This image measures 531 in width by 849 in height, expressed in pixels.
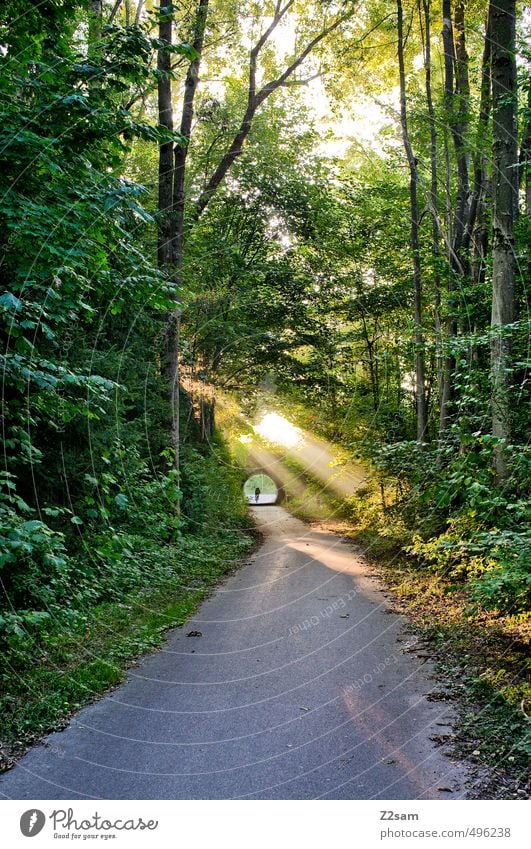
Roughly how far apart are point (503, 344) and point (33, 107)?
19.0 ft

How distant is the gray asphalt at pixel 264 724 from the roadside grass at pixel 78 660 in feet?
0.64

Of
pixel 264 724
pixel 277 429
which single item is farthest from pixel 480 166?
pixel 277 429

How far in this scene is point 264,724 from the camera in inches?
201

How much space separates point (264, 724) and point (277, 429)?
18.1 metres

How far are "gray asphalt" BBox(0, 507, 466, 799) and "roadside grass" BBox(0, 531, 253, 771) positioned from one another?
0.64 feet

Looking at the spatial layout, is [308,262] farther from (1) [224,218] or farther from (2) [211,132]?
(2) [211,132]

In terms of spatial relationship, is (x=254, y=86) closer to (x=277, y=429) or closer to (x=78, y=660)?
(x=277, y=429)

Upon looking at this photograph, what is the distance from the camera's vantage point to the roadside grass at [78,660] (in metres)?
5.01

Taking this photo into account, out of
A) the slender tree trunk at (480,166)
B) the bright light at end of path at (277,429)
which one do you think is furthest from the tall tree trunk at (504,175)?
the bright light at end of path at (277,429)

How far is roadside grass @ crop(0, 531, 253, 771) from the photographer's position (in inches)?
197

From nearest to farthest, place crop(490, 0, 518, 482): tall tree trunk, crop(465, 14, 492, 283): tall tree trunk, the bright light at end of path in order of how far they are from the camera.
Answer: crop(490, 0, 518, 482): tall tree trunk → crop(465, 14, 492, 283): tall tree trunk → the bright light at end of path

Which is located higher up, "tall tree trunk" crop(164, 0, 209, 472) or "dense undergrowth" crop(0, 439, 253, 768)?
"tall tree trunk" crop(164, 0, 209, 472)

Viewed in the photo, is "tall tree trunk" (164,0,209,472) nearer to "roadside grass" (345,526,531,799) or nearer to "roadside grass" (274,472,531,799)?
"roadside grass" (274,472,531,799)

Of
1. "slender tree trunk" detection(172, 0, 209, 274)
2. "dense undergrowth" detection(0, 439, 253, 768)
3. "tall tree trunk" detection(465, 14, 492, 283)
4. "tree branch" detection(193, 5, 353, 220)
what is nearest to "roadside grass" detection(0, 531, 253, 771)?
"dense undergrowth" detection(0, 439, 253, 768)
